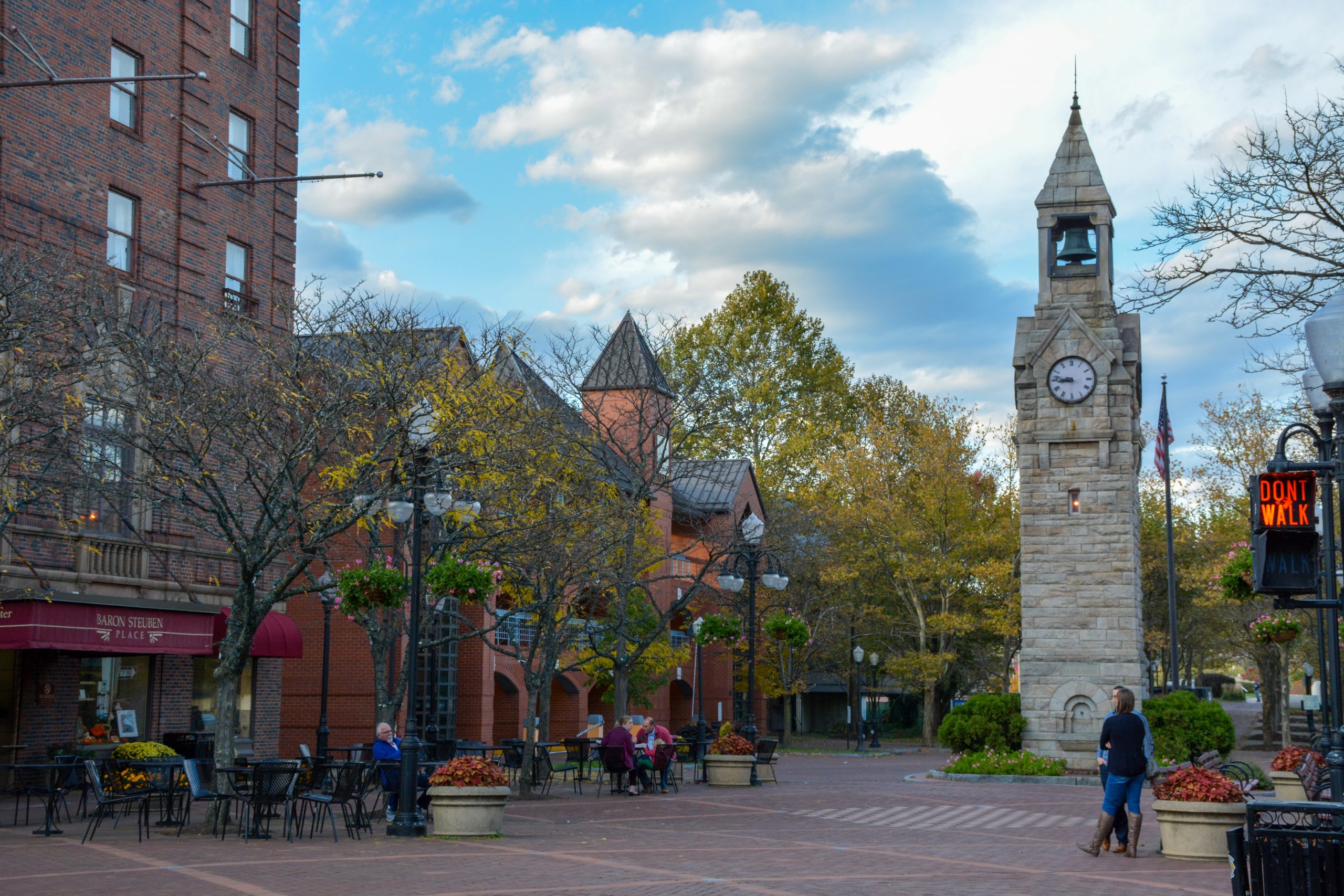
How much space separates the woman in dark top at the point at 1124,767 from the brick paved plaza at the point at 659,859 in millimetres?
353

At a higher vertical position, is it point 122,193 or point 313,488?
point 122,193

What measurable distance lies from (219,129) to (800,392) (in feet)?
115

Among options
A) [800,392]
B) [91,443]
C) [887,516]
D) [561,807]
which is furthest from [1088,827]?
[800,392]

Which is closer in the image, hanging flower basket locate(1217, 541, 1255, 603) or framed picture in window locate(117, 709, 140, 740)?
hanging flower basket locate(1217, 541, 1255, 603)

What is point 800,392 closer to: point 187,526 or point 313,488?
point 313,488

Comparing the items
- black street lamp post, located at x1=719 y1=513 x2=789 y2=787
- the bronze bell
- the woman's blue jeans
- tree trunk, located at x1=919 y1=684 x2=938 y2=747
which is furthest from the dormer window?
tree trunk, located at x1=919 y1=684 x2=938 y2=747

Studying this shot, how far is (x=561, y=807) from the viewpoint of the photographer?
21469 millimetres

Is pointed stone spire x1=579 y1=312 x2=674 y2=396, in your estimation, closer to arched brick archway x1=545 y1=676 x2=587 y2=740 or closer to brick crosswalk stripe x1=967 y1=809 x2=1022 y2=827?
arched brick archway x1=545 y1=676 x2=587 y2=740

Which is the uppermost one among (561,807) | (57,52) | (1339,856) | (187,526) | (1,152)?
(57,52)

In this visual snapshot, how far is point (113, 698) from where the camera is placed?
2511 cm

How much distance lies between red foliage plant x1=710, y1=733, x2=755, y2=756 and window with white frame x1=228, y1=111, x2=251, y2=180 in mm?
15701

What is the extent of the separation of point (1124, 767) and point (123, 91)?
21846mm

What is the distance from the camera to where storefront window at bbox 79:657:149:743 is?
955 inches

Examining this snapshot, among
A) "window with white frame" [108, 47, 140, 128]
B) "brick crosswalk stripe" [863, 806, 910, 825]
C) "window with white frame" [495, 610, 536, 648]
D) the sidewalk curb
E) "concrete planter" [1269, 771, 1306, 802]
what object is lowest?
the sidewalk curb
